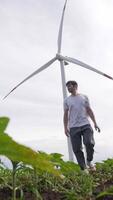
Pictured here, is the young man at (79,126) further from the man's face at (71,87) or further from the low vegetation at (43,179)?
the low vegetation at (43,179)

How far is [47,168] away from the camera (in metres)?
1.24

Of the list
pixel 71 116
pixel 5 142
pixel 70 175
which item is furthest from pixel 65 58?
pixel 5 142

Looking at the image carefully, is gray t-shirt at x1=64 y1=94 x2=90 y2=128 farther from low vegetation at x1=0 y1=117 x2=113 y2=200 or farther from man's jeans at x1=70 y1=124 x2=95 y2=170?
low vegetation at x1=0 y1=117 x2=113 y2=200

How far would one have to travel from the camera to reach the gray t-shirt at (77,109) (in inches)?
445

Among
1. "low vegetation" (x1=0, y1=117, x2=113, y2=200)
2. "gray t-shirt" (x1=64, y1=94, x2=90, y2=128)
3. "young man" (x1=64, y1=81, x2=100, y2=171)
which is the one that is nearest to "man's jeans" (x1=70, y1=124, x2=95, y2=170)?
"young man" (x1=64, y1=81, x2=100, y2=171)

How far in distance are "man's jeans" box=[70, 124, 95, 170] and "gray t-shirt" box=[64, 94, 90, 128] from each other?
0.12 meters

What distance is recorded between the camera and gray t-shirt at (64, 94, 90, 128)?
37.1 ft


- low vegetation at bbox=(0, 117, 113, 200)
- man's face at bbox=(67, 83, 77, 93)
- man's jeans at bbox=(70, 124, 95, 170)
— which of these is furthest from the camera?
man's jeans at bbox=(70, 124, 95, 170)

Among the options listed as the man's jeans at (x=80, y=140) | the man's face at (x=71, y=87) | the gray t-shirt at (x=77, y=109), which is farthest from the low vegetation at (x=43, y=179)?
the man's face at (x=71, y=87)

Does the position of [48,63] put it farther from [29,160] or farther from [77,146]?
[29,160]

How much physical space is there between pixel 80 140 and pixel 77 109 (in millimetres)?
737

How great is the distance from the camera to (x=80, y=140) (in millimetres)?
11523

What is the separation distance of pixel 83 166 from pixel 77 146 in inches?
20.0

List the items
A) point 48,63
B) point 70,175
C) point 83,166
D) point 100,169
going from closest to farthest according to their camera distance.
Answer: point 70,175
point 100,169
point 83,166
point 48,63
